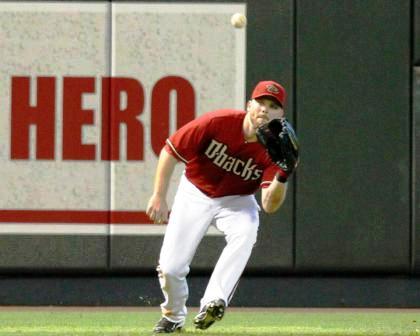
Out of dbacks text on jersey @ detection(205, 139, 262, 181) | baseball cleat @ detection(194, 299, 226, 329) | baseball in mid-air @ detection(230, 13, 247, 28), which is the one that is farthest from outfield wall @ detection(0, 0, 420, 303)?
baseball cleat @ detection(194, 299, 226, 329)

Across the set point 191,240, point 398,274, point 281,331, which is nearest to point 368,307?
point 398,274

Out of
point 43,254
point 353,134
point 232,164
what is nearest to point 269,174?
point 232,164

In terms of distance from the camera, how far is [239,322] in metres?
10.4

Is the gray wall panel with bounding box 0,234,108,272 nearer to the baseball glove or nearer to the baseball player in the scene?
the baseball player

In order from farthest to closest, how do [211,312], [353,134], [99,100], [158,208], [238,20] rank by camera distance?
[353,134] < [99,100] < [238,20] < [158,208] < [211,312]

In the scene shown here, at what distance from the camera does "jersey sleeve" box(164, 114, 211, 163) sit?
858cm

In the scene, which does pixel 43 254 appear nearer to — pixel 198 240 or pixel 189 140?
pixel 198 240

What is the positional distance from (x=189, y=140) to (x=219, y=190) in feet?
1.41

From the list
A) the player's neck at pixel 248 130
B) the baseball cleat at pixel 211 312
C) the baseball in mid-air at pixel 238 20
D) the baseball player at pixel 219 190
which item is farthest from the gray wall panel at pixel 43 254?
the baseball cleat at pixel 211 312

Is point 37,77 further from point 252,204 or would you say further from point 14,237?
point 252,204

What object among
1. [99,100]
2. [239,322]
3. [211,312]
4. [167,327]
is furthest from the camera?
[99,100]

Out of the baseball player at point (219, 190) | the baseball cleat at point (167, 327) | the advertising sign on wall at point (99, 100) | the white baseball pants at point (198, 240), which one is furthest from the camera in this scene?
the advertising sign on wall at point (99, 100)

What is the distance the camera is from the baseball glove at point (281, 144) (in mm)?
8266

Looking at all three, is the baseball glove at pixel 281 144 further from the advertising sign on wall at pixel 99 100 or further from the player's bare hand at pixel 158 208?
the advertising sign on wall at pixel 99 100
